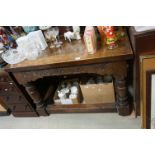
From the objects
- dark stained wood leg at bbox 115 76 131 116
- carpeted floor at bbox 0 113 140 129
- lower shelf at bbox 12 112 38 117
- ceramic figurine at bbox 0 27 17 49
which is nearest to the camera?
dark stained wood leg at bbox 115 76 131 116

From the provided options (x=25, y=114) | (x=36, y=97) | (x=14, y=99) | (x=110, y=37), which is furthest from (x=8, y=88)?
(x=110, y=37)

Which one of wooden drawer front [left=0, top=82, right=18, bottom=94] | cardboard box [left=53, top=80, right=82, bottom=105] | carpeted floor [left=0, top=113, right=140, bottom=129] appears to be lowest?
carpeted floor [left=0, top=113, right=140, bottom=129]

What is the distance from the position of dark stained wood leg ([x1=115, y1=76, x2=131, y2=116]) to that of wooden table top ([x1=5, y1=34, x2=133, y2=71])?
247 mm

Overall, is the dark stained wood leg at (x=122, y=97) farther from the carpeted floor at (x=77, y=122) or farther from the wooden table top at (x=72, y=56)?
the wooden table top at (x=72, y=56)

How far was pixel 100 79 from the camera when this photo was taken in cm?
177

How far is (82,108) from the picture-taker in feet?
6.09

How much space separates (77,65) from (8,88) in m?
0.72

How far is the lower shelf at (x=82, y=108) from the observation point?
70.8 inches

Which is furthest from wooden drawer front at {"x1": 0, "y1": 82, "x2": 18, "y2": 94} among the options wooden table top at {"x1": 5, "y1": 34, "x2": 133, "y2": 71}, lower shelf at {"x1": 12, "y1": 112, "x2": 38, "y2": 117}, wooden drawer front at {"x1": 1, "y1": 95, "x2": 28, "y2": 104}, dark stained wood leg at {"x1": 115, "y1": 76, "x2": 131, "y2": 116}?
dark stained wood leg at {"x1": 115, "y1": 76, "x2": 131, "y2": 116}

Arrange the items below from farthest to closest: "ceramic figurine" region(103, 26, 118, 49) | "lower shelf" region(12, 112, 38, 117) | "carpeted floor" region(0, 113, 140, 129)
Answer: "lower shelf" region(12, 112, 38, 117)
"carpeted floor" region(0, 113, 140, 129)
"ceramic figurine" region(103, 26, 118, 49)

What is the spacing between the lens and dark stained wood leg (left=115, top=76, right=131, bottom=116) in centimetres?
153

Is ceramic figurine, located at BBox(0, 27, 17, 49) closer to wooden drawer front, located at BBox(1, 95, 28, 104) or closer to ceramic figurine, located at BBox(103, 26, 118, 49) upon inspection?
wooden drawer front, located at BBox(1, 95, 28, 104)

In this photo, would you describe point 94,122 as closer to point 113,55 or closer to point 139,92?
point 139,92
